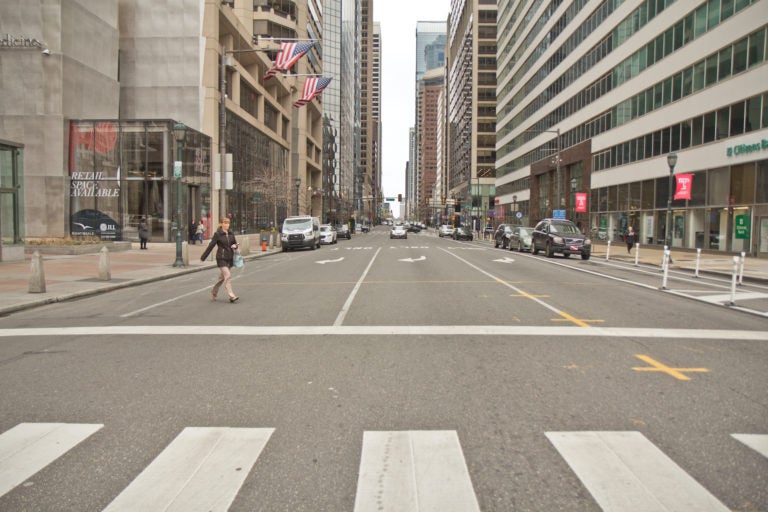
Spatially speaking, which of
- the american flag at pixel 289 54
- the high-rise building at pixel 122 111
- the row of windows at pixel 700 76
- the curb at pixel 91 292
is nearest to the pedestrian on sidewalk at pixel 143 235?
the high-rise building at pixel 122 111

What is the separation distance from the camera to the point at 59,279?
609 inches

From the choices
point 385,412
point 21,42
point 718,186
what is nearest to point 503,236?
point 718,186

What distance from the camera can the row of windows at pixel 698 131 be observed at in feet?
88.1

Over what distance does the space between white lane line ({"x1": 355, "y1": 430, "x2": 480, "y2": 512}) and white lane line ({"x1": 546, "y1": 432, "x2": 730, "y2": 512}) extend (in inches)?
30.7

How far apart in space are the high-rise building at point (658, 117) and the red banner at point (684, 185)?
3.2 inches

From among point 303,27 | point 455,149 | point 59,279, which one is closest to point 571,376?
point 59,279

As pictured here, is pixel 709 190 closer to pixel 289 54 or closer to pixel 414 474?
pixel 289 54

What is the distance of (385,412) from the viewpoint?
4680mm

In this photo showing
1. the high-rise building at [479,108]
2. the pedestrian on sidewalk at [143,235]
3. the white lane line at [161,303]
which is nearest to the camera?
the white lane line at [161,303]

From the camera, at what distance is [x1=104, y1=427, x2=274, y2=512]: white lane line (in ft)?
10.4

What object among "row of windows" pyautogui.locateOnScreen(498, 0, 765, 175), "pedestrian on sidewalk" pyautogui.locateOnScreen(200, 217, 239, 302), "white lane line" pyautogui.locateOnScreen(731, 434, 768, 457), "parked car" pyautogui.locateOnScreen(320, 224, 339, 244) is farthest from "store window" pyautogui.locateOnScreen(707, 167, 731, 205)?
"white lane line" pyautogui.locateOnScreen(731, 434, 768, 457)

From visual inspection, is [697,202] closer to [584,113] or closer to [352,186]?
[584,113]

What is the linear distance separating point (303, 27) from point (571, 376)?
2781 inches

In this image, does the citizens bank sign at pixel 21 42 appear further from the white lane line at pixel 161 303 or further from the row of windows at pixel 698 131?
the row of windows at pixel 698 131
